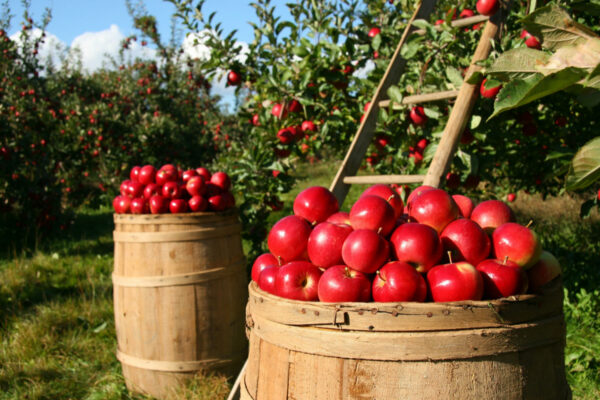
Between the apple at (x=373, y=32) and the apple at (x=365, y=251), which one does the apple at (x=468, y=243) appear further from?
the apple at (x=373, y=32)

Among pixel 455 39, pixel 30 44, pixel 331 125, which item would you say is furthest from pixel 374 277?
pixel 30 44

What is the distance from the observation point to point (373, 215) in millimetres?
1309

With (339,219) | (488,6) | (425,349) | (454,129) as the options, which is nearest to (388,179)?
(454,129)

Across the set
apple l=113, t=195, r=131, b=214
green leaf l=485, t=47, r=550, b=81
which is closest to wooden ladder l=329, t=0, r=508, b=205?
green leaf l=485, t=47, r=550, b=81

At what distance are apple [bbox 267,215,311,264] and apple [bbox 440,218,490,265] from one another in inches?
15.6

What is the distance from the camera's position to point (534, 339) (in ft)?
3.58

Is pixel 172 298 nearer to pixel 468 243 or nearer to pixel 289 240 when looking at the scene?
pixel 289 240

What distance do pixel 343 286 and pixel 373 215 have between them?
23 cm

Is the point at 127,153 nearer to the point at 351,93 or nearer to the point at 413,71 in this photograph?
the point at 351,93

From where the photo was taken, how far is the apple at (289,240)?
139 cm

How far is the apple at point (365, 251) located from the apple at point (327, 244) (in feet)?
0.21

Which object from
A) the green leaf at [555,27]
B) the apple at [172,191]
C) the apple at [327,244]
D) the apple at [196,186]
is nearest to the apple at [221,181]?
the apple at [196,186]

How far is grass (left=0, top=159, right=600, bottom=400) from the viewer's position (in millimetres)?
2592

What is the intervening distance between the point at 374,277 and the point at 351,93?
8.86 ft
